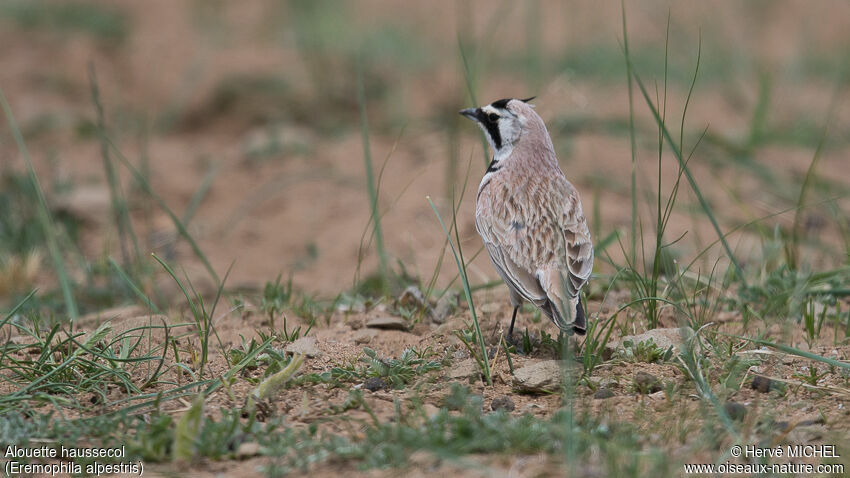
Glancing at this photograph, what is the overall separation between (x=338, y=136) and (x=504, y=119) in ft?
12.8

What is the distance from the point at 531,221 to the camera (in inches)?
146

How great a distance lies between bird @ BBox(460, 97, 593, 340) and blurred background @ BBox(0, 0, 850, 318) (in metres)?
0.64

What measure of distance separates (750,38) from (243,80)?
25.3ft

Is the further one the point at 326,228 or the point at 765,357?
the point at 326,228

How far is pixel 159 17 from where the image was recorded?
10617mm

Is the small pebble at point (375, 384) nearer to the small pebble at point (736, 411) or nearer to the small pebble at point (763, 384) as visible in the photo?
the small pebble at point (736, 411)

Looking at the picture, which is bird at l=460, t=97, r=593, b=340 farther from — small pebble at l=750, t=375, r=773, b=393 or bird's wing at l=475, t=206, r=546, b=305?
small pebble at l=750, t=375, r=773, b=393

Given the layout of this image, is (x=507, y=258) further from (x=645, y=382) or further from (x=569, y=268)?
(x=645, y=382)

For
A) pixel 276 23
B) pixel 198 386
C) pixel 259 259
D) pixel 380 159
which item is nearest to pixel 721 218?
pixel 380 159

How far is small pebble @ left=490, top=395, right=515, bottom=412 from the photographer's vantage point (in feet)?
10.1

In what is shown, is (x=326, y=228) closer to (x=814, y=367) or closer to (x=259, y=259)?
(x=259, y=259)

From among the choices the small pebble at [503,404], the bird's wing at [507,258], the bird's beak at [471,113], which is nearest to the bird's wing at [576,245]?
the bird's wing at [507,258]

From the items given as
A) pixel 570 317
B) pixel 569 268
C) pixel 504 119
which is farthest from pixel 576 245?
pixel 504 119

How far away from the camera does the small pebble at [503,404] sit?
10.1 feet
